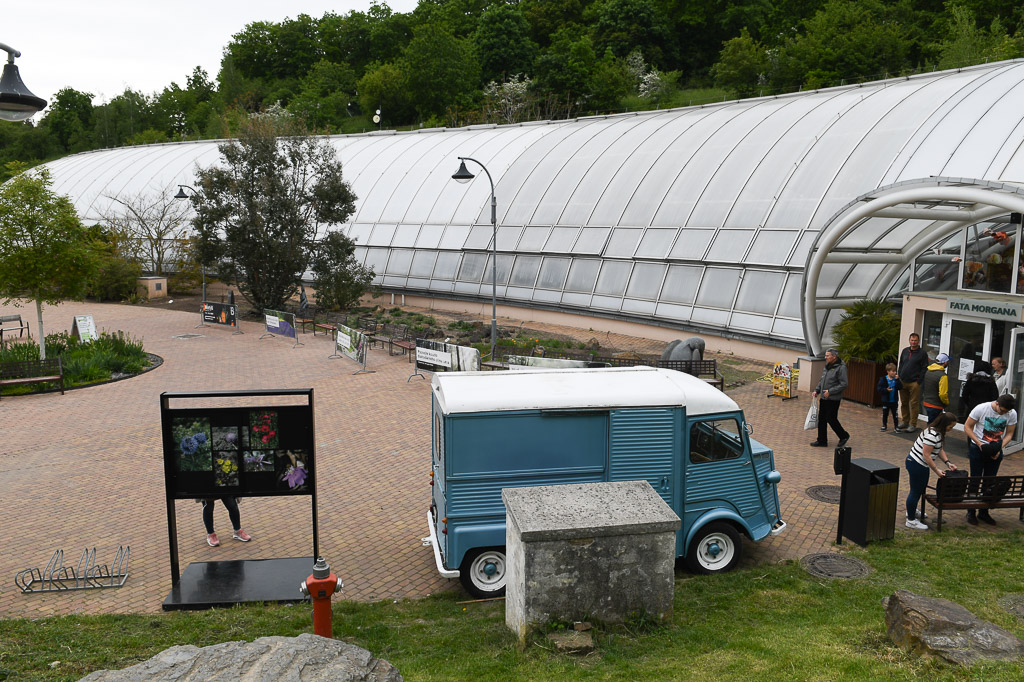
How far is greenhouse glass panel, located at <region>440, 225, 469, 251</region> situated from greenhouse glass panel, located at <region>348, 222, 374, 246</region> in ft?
17.4

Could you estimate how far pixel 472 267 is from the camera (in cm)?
3353

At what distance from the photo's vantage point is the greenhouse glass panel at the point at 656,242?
27188mm

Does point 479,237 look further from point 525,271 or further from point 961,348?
point 961,348

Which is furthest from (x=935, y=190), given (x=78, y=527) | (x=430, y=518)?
(x=78, y=527)

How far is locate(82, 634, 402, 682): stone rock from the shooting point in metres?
5.15

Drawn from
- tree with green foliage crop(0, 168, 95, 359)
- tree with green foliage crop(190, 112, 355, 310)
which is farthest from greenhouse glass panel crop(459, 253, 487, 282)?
tree with green foliage crop(0, 168, 95, 359)

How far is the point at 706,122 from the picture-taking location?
3112 centimetres

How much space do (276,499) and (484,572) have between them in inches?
200

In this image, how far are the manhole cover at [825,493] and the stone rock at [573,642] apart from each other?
682cm

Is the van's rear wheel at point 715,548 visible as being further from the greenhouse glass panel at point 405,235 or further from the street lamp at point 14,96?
the greenhouse glass panel at point 405,235

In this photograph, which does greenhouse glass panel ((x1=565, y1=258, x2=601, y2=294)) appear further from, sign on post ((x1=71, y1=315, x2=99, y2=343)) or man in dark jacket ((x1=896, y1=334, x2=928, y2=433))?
sign on post ((x1=71, y1=315, x2=99, y2=343))

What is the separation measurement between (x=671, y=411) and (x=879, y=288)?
13303 millimetres

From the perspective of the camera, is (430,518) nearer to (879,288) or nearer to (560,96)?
(879,288)

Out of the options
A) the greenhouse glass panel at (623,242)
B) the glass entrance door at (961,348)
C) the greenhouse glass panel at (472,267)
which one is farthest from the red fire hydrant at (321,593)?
the greenhouse glass panel at (472,267)
